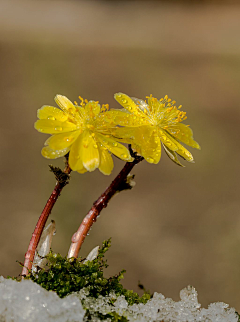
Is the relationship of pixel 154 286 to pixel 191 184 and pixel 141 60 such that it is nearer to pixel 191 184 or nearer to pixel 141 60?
pixel 191 184

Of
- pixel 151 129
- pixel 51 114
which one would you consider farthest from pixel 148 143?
pixel 51 114

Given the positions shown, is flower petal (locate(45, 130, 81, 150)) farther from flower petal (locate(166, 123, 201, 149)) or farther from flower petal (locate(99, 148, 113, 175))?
flower petal (locate(166, 123, 201, 149))

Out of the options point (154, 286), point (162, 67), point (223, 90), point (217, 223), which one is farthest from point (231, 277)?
point (162, 67)

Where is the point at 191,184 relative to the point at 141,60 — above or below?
below

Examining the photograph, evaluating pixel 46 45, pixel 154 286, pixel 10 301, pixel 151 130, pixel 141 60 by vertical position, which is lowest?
pixel 10 301

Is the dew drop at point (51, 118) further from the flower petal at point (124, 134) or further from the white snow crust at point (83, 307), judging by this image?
the white snow crust at point (83, 307)

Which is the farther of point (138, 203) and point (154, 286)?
point (138, 203)

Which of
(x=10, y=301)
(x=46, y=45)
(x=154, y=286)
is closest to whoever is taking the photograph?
(x=10, y=301)
